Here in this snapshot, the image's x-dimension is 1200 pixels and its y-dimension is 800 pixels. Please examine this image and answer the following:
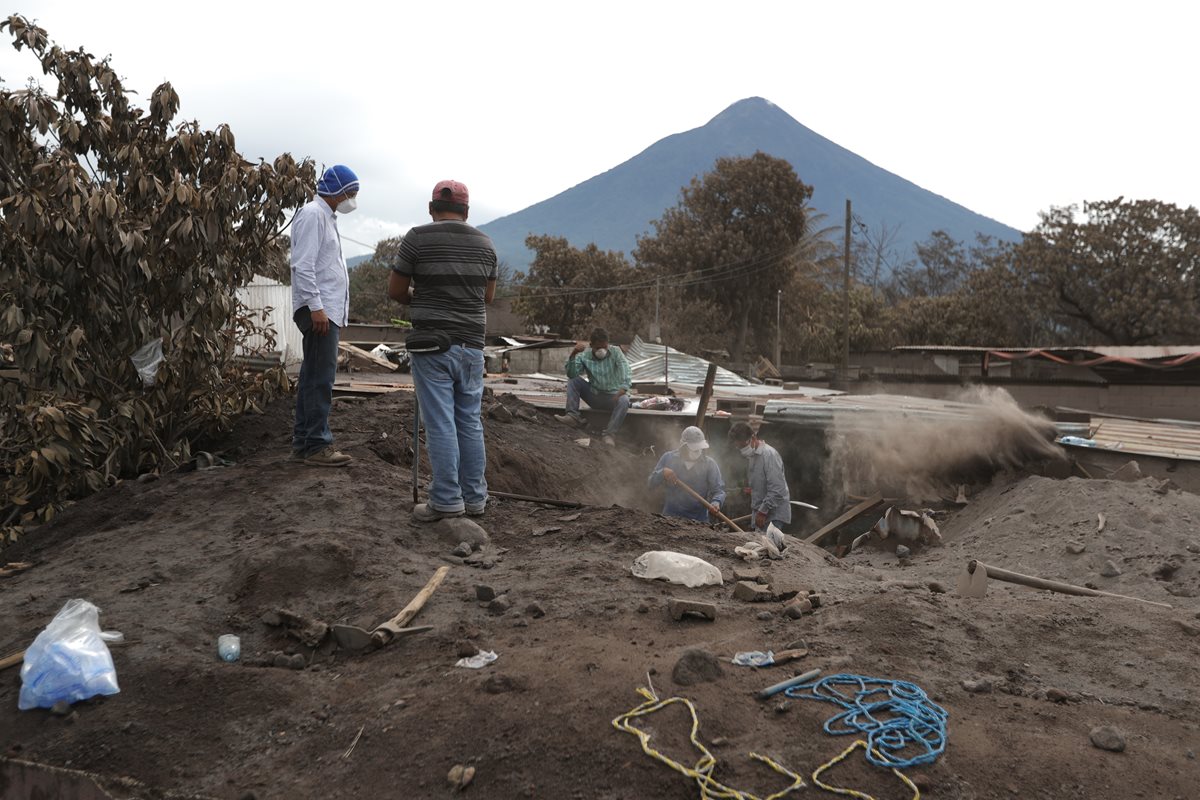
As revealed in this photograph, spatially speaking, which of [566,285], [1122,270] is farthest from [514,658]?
[566,285]

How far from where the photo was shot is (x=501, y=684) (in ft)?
10.1

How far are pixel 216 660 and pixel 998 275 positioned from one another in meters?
33.9

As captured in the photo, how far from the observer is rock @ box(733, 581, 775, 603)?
13.1ft

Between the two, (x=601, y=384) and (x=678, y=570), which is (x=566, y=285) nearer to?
(x=601, y=384)

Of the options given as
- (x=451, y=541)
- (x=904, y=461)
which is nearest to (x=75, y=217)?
(x=451, y=541)

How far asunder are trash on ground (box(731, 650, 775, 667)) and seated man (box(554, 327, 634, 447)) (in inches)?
282

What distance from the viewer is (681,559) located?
4.27 metres

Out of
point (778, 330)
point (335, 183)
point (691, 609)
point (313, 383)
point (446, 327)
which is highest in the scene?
point (335, 183)

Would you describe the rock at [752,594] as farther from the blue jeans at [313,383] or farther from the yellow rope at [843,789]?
the blue jeans at [313,383]

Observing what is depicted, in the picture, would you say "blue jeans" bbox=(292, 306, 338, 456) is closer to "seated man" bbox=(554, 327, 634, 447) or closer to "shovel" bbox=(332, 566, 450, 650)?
Answer: "shovel" bbox=(332, 566, 450, 650)

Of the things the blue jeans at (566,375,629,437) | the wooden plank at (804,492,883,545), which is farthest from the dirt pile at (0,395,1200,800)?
the blue jeans at (566,375,629,437)

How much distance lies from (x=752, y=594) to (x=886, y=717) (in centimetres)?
121

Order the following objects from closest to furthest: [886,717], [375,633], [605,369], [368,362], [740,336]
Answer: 1. [886,717]
2. [375,633]
3. [605,369]
4. [368,362]
5. [740,336]

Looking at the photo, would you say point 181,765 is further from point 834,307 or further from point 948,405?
point 834,307
